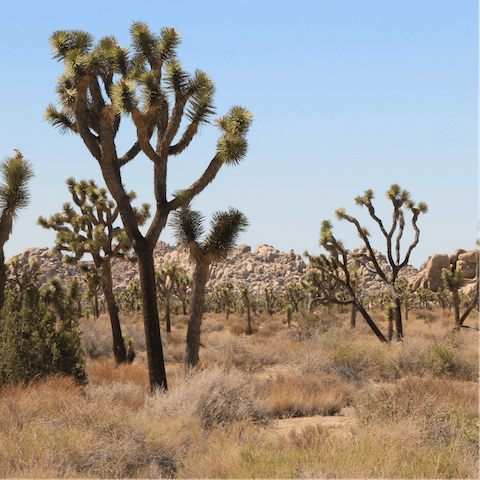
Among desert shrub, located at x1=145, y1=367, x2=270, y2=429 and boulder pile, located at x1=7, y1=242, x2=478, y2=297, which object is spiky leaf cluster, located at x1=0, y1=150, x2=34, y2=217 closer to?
desert shrub, located at x1=145, y1=367, x2=270, y2=429

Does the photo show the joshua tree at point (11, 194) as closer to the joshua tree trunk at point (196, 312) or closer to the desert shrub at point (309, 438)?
the joshua tree trunk at point (196, 312)

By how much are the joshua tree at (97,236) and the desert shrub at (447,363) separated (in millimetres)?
11002

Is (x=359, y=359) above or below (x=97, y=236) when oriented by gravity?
below

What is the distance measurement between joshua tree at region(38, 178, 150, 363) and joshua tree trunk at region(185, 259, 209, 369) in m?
6.74

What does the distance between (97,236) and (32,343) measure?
8.94 meters

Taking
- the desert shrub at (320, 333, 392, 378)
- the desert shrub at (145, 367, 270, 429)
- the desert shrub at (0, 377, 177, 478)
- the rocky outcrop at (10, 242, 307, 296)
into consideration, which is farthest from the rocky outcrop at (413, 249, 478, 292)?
the desert shrub at (0, 377, 177, 478)

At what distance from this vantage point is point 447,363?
514 inches

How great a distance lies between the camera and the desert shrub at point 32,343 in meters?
8.69

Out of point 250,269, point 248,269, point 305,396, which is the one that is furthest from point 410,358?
point 248,269

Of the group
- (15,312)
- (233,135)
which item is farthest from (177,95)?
(15,312)

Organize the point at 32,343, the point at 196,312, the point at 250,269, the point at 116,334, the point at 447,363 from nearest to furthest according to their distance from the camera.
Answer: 1. the point at 32,343
2. the point at 196,312
3. the point at 447,363
4. the point at 116,334
5. the point at 250,269

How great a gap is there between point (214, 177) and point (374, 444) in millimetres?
6958

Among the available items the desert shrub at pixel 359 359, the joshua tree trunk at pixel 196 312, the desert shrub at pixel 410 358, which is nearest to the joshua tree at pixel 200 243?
the joshua tree trunk at pixel 196 312

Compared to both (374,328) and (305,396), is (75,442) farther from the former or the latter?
(374,328)
